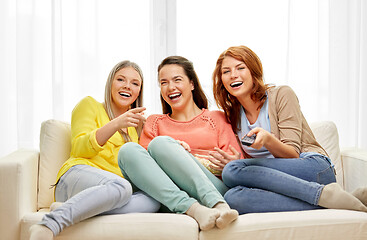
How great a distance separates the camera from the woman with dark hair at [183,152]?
1.56m

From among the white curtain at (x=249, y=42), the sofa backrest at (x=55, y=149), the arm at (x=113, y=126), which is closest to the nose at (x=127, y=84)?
the arm at (x=113, y=126)

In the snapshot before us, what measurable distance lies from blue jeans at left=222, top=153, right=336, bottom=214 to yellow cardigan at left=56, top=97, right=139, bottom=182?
0.54m

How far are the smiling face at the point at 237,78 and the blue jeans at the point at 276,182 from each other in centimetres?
38

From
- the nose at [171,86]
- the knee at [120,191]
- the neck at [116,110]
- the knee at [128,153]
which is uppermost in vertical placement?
the nose at [171,86]

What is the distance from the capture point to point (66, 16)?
2.75 meters

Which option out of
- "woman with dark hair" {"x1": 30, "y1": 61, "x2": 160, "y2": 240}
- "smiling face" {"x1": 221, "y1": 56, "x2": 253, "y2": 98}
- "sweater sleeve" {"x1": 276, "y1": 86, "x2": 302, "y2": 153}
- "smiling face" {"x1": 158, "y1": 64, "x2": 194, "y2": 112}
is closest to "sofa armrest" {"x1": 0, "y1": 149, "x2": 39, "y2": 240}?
"woman with dark hair" {"x1": 30, "y1": 61, "x2": 160, "y2": 240}

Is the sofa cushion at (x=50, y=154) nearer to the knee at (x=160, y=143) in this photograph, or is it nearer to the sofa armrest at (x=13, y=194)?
the sofa armrest at (x=13, y=194)

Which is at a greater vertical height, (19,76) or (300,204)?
(19,76)

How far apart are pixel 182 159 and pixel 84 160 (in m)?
0.47

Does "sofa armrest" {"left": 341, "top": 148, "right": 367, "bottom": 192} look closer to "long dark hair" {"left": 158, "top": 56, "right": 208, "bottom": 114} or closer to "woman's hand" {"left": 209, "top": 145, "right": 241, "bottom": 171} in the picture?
"woman's hand" {"left": 209, "top": 145, "right": 241, "bottom": 171}

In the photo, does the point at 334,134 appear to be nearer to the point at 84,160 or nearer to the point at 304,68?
the point at 304,68

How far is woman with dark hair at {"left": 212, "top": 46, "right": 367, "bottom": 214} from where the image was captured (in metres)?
1.61

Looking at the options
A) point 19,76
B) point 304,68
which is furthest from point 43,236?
point 304,68

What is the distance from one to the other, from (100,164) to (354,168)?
3.95 ft
